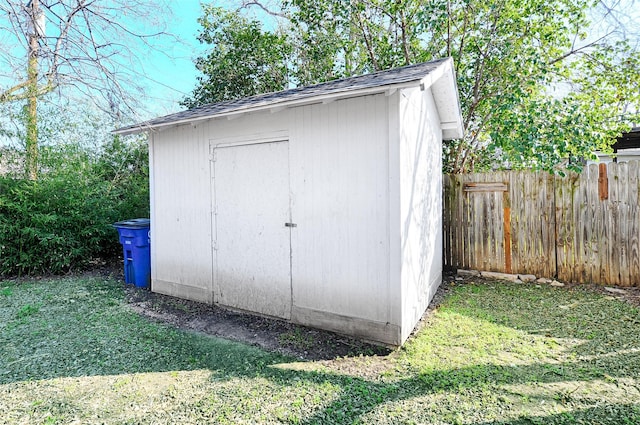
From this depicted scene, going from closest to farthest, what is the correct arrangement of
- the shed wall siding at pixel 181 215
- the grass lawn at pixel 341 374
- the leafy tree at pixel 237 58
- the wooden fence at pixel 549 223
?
the grass lawn at pixel 341 374, the shed wall siding at pixel 181 215, the wooden fence at pixel 549 223, the leafy tree at pixel 237 58

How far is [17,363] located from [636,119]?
9.92 m

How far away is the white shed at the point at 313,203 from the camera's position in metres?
3.73

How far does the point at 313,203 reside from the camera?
4164 millimetres

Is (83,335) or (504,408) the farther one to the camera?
(83,335)

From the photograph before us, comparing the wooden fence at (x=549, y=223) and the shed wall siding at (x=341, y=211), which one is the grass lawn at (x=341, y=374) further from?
the wooden fence at (x=549, y=223)

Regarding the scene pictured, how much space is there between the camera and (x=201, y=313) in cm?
482

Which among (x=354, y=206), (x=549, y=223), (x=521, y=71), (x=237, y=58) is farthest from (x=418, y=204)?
(x=237, y=58)

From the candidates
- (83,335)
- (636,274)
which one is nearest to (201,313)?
(83,335)

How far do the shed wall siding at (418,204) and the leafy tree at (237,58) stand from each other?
636 centimetres

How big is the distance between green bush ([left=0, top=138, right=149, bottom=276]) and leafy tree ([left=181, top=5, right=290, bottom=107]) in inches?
168

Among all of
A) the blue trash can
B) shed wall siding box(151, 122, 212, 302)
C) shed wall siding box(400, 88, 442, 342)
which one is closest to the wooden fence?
shed wall siding box(400, 88, 442, 342)

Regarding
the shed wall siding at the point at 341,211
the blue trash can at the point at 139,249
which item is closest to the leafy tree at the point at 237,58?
the blue trash can at the point at 139,249

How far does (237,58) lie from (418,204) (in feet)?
27.6

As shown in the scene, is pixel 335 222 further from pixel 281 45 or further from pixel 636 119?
pixel 281 45
